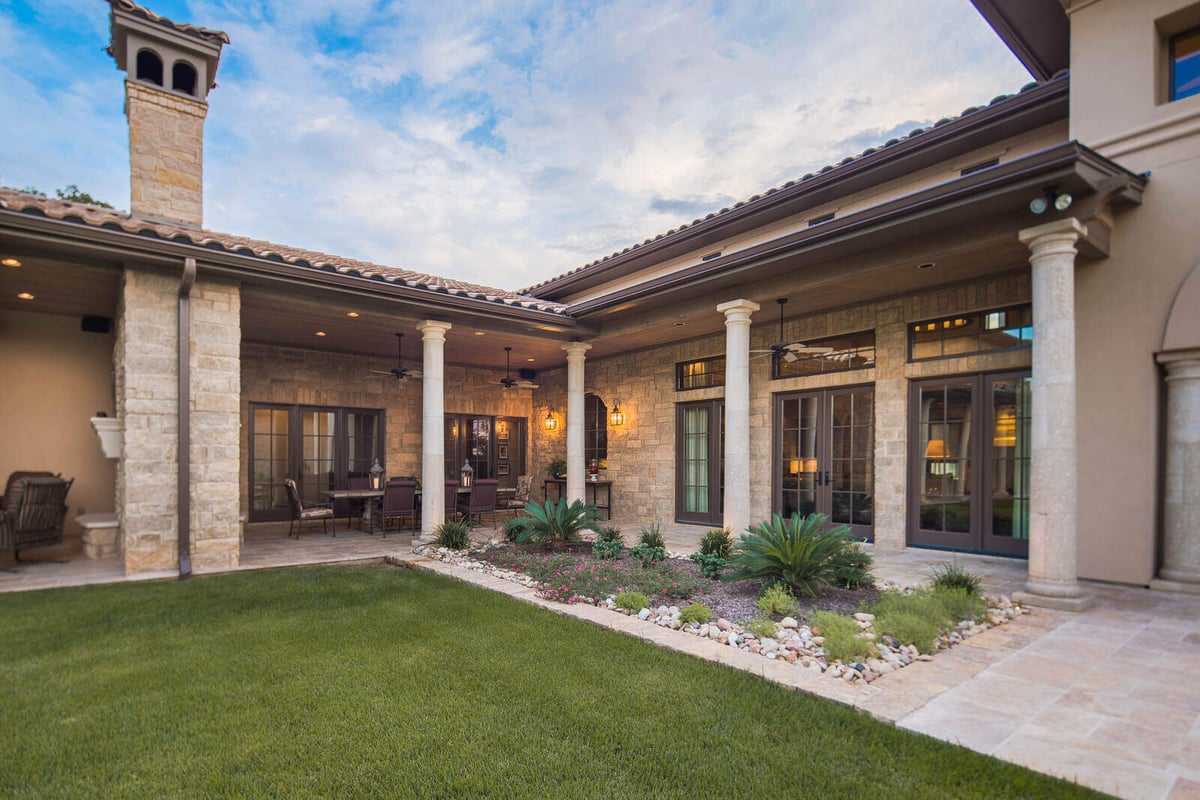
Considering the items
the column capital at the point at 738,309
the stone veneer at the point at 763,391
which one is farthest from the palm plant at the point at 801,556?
the column capital at the point at 738,309

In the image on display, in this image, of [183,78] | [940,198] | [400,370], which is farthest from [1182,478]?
[183,78]

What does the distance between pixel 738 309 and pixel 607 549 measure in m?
3.22

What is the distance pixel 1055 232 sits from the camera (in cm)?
451

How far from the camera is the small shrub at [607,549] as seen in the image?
6.34m

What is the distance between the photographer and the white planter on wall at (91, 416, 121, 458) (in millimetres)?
6312

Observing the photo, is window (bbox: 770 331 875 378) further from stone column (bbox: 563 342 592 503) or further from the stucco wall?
the stucco wall

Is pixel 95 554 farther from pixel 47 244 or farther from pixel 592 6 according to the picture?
pixel 592 6

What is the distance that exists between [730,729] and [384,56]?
37.8 feet

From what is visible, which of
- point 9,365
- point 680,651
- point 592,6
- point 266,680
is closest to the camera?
point 266,680

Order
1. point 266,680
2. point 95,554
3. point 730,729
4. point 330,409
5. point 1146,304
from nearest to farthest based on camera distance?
1. point 730,729
2. point 266,680
3. point 1146,304
4. point 95,554
5. point 330,409

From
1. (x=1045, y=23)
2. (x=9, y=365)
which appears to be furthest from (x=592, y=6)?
(x=9, y=365)

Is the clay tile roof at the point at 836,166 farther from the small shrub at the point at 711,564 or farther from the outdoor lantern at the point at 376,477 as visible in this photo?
the outdoor lantern at the point at 376,477

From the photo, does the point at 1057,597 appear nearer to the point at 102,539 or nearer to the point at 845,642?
the point at 845,642

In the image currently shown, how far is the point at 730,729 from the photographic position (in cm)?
251
